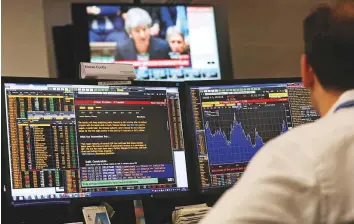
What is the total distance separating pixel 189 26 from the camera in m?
4.96

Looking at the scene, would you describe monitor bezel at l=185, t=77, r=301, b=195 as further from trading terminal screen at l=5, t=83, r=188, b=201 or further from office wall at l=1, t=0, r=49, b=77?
office wall at l=1, t=0, r=49, b=77

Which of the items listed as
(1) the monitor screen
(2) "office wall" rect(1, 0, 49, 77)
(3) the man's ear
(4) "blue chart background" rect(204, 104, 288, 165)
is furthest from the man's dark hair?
(1) the monitor screen

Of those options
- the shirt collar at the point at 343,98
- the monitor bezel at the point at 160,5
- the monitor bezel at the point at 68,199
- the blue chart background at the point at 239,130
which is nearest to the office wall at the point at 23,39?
the monitor bezel at the point at 160,5

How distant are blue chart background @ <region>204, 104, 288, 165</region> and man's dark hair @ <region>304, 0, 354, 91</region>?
3.00ft

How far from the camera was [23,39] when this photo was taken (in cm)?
429

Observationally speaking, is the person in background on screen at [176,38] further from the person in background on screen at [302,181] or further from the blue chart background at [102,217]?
the person in background on screen at [302,181]

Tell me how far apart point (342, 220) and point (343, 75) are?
350mm

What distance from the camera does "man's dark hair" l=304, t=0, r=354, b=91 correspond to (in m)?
1.28

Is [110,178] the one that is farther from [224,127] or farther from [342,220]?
[342,220]

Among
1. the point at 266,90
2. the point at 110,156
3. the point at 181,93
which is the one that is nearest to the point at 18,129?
the point at 110,156

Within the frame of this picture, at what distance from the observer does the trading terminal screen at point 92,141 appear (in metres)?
2.02

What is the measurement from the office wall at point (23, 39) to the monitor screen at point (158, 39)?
53 cm

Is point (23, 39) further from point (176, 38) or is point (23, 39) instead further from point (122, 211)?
point (122, 211)

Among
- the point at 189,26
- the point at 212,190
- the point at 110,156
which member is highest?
the point at 189,26
